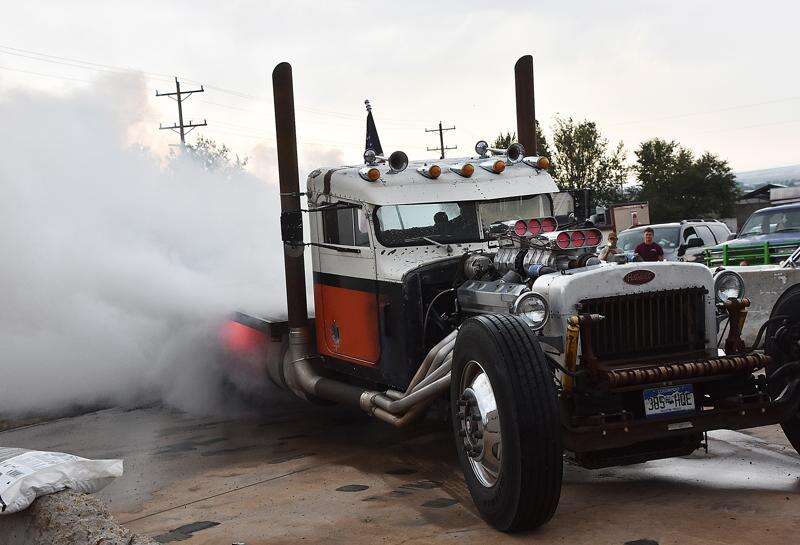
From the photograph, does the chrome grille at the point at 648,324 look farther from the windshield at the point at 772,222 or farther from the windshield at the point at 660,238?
the windshield at the point at 660,238

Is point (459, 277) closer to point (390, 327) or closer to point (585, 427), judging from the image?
point (390, 327)

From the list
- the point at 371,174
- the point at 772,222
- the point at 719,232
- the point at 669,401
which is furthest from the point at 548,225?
the point at 719,232

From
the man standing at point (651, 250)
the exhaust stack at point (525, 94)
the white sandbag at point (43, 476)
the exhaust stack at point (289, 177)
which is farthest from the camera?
the man standing at point (651, 250)

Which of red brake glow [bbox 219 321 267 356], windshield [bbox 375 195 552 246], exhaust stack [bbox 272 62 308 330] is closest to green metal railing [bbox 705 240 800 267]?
windshield [bbox 375 195 552 246]

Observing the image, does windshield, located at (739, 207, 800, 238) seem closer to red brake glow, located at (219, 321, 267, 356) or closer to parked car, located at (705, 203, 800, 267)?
parked car, located at (705, 203, 800, 267)

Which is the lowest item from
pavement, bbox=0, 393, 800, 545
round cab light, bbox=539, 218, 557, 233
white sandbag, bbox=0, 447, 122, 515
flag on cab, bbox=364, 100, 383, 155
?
pavement, bbox=0, 393, 800, 545

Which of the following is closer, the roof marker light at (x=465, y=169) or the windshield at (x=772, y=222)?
the roof marker light at (x=465, y=169)

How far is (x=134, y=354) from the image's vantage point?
40.1 feet

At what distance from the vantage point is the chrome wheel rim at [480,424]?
630 centimetres

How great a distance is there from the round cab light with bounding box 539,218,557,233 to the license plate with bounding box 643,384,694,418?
2092 millimetres

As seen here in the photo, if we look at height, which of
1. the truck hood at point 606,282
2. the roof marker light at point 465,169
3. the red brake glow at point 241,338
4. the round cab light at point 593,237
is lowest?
the red brake glow at point 241,338

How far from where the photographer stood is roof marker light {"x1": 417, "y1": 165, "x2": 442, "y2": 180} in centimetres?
881

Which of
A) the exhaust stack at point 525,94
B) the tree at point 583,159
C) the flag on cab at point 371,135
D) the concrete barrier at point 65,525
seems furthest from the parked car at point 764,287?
the tree at point 583,159

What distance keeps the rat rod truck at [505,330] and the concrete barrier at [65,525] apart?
2.20 meters
